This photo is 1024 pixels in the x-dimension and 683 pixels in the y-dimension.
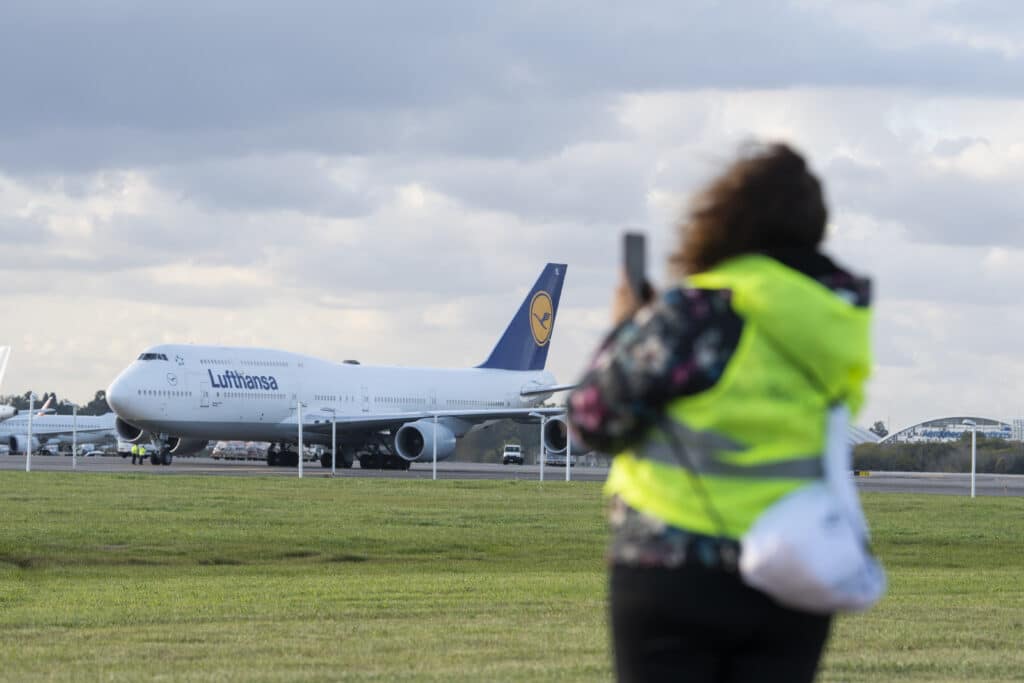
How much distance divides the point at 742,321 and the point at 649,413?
0.24 m

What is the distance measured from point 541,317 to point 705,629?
57269mm

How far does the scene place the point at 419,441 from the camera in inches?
1885

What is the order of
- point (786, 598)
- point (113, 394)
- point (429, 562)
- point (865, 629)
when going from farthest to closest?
point (113, 394) < point (429, 562) < point (865, 629) < point (786, 598)

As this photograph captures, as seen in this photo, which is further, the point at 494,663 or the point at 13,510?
the point at 13,510

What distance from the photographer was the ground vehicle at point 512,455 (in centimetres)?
7275

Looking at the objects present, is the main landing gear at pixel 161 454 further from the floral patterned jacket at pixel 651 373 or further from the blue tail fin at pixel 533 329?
the floral patterned jacket at pixel 651 373

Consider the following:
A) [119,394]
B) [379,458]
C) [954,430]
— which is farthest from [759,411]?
[954,430]

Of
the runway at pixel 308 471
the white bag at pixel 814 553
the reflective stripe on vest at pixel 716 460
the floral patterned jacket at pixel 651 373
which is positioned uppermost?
the floral patterned jacket at pixel 651 373

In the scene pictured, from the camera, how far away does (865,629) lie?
10.1 m

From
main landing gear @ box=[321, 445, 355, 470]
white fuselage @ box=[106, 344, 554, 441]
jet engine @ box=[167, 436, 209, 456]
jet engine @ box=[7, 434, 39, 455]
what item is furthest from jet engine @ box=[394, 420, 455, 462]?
jet engine @ box=[7, 434, 39, 455]

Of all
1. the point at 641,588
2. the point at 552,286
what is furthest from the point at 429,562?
the point at 552,286

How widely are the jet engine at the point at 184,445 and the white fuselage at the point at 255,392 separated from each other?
2915 millimetres

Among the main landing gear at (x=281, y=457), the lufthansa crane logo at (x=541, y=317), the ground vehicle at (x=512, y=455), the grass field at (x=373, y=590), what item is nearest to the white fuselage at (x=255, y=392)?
the main landing gear at (x=281, y=457)

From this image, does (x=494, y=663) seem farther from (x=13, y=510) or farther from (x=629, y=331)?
(x=13, y=510)
